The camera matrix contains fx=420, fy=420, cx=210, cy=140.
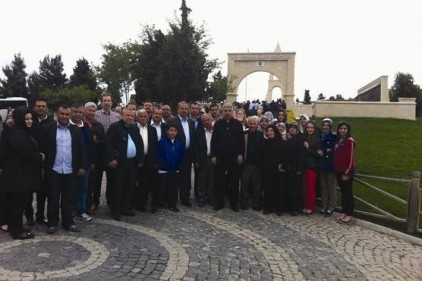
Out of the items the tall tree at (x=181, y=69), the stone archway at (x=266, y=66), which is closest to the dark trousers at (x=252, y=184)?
the tall tree at (x=181, y=69)

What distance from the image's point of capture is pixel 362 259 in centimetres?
625

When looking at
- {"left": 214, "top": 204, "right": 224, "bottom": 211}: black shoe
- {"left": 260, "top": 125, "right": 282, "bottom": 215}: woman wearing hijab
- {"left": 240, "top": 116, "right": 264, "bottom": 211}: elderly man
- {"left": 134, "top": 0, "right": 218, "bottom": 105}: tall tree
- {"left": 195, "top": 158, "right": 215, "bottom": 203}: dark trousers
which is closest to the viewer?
{"left": 260, "top": 125, "right": 282, "bottom": 215}: woman wearing hijab

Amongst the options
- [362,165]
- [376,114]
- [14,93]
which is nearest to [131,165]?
[362,165]

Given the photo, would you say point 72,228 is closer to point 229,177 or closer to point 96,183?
point 96,183

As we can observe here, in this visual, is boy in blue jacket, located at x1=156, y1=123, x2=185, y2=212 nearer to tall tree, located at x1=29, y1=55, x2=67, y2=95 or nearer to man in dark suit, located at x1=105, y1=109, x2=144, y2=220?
man in dark suit, located at x1=105, y1=109, x2=144, y2=220

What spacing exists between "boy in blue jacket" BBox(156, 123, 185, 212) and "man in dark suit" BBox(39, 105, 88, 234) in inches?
71.8

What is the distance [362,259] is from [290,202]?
2688 mm

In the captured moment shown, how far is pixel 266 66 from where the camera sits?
4241 centimetres

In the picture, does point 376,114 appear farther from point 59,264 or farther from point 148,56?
point 59,264

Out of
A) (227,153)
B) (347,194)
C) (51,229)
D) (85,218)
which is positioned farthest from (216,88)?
(51,229)

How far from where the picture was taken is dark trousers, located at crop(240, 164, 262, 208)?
8992 millimetres

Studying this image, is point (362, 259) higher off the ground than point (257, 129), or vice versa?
point (257, 129)

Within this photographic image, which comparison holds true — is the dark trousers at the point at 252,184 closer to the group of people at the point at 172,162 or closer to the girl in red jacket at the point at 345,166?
the group of people at the point at 172,162

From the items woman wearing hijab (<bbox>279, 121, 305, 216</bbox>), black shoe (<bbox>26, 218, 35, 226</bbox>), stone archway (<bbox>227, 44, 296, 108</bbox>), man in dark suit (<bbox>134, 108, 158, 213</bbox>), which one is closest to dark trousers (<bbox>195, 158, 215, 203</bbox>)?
man in dark suit (<bbox>134, 108, 158, 213</bbox>)
